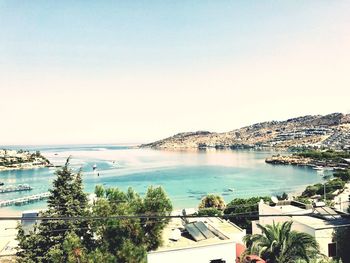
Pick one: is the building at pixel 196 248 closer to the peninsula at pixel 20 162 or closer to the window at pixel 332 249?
the window at pixel 332 249

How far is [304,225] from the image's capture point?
12875mm

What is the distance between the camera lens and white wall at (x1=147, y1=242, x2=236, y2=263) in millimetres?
11172

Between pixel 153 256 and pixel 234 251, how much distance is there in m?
2.91

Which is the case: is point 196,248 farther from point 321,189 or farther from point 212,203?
point 321,189

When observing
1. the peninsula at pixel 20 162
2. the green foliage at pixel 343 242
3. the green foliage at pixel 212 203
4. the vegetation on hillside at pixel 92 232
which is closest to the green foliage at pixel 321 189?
the green foliage at pixel 212 203

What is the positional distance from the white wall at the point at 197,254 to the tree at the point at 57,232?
3.17m

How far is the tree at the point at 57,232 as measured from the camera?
1291 centimetres

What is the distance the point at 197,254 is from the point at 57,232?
576 centimetres

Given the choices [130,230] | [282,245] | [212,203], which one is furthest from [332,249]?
[212,203]

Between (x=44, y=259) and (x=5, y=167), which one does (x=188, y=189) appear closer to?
(x=44, y=259)

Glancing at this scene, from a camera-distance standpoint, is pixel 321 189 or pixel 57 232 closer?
pixel 57 232

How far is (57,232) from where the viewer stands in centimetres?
1345

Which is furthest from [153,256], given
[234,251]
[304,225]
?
[304,225]

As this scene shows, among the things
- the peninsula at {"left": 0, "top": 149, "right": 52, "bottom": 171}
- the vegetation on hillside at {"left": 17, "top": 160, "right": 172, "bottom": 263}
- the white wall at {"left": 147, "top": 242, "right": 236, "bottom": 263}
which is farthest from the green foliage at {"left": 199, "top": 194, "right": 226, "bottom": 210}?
the peninsula at {"left": 0, "top": 149, "right": 52, "bottom": 171}
